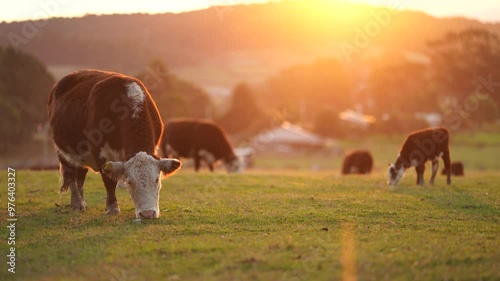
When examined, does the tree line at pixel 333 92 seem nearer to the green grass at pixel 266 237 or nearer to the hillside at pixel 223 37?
the hillside at pixel 223 37

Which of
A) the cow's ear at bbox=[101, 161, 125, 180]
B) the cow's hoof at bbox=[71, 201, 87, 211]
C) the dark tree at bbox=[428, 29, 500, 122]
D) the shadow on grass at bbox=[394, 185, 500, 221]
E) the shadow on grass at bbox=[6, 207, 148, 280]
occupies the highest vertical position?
the dark tree at bbox=[428, 29, 500, 122]

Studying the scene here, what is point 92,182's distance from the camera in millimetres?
19609

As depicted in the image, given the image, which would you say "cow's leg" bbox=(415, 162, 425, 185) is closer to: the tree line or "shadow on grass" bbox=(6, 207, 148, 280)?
"shadow on grass" bbox=(6, 207, 148, 280)

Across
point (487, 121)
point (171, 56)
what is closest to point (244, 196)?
point (487, 121)

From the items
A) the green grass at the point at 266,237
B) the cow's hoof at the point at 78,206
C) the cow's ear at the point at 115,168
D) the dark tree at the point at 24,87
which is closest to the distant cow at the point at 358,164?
the green grass at the point at 266,237

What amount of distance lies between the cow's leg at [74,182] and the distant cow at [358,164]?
1979 centimetres

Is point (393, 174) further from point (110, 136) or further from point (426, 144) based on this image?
point (110, 136)

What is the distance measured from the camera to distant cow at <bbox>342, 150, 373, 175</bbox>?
31984 mm

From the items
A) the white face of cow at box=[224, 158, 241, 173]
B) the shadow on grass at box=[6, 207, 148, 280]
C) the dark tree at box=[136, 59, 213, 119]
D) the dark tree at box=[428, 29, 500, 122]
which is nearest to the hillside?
the dark tree at box=[136, 59, 213, 119]

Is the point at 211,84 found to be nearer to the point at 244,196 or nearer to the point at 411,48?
the point at 411,48

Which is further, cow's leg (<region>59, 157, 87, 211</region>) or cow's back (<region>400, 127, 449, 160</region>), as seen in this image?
cow's back (<region>400, 127, 449, 160</region>)

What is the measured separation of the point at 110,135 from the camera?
12375mm

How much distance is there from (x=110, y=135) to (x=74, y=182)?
2121mm

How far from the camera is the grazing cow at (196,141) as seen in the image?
1101 inches
